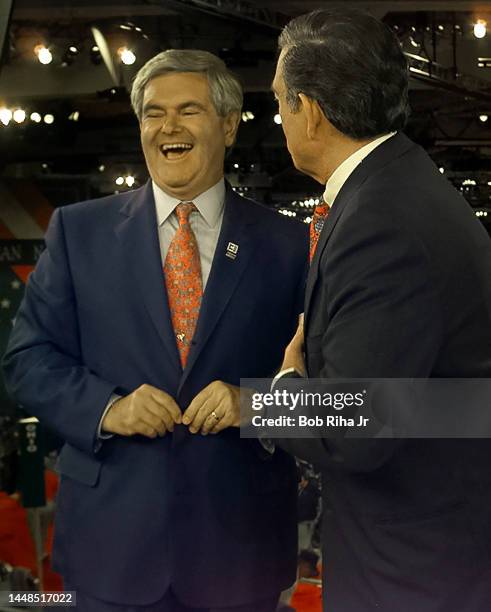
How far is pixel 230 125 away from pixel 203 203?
0.48ft

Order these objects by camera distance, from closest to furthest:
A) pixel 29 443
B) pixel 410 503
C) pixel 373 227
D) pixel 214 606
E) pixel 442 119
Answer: pixel 373 227 → pixel 410 503 → pixel 214 606 → pixel 442 119 → pixel 29 443

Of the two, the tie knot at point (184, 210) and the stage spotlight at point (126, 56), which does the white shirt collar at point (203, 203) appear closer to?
the tie knot at point (184, 210)

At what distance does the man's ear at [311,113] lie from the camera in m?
1.08

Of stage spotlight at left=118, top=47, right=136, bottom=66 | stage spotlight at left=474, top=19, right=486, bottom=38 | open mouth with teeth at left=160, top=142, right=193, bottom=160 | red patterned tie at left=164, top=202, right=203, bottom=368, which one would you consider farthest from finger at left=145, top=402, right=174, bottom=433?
stage spotlight at left=474, top=19, right=486, bottom=38

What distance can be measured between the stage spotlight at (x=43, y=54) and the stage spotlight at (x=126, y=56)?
150 millimetres

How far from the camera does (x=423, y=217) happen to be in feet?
3.20

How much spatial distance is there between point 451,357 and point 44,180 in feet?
3.69

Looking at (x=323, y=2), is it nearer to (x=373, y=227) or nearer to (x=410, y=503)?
(x=373, y=227)

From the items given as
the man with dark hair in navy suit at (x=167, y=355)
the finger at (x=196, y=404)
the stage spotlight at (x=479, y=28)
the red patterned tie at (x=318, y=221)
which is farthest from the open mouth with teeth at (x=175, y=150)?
the stage spotlight at (x=479, y=28)

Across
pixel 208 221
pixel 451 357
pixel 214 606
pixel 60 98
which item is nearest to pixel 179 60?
pixel 208 221

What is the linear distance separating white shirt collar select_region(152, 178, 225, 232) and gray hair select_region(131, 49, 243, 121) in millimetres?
125

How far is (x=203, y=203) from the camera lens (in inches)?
55.7

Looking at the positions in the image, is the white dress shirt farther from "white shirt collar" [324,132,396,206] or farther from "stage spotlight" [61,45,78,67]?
"stage spotlight" [61,45,78,67]

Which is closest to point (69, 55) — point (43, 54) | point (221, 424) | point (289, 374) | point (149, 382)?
point (43, 54)
